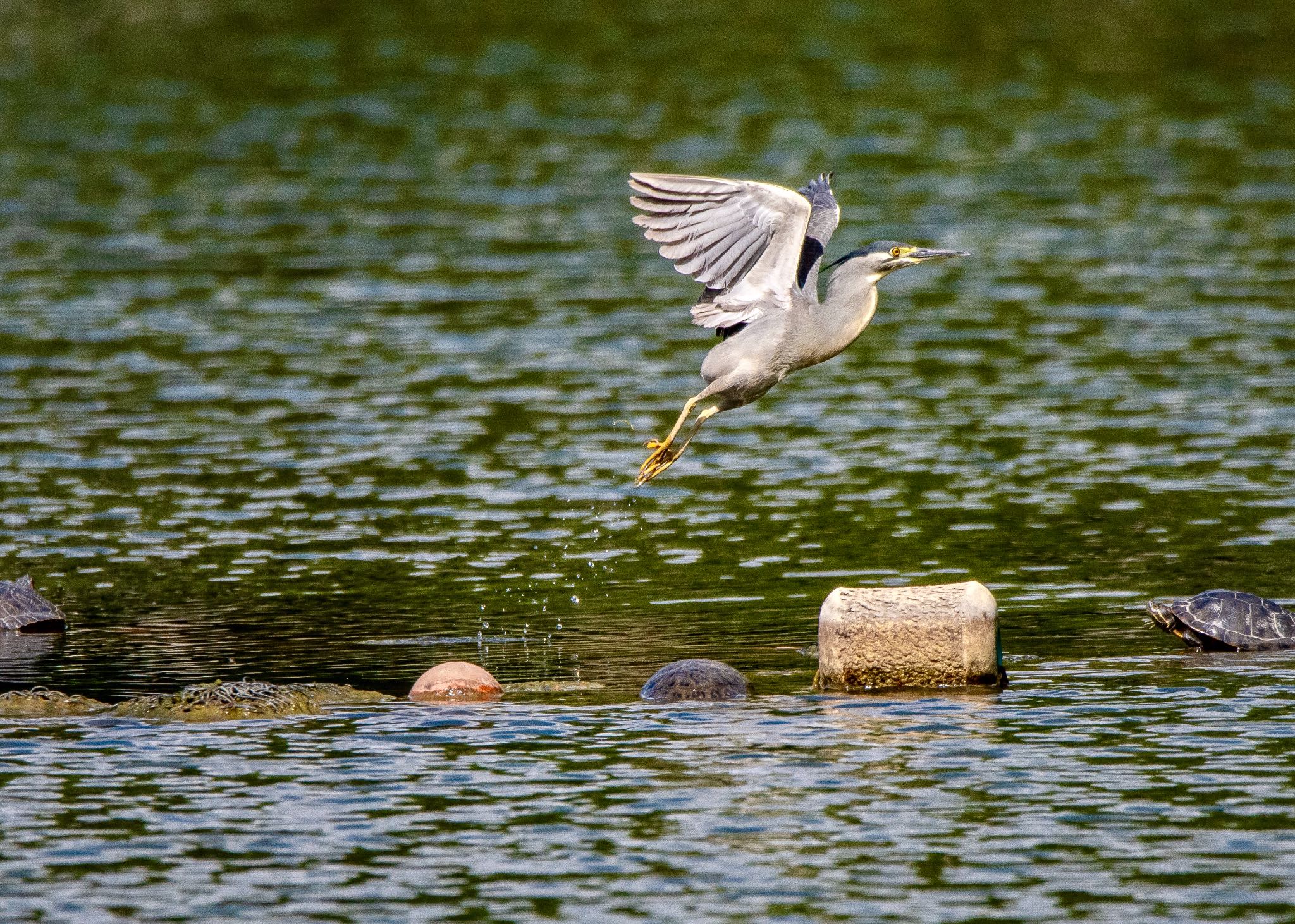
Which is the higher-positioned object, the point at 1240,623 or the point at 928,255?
the point at 928,255

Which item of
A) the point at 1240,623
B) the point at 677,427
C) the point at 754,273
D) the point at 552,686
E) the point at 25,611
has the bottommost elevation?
the point at 552,686

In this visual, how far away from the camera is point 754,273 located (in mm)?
15930

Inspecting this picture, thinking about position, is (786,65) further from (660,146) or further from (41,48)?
(41,48)

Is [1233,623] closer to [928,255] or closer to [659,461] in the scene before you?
[928,255]

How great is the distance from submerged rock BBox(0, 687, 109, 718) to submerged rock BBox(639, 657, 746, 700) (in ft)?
13.2

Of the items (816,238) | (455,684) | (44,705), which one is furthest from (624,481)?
(44,705)

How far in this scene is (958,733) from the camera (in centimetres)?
1462

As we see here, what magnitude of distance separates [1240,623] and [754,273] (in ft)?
15.4

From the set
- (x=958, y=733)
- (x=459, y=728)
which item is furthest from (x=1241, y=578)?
(x=459, y=728)

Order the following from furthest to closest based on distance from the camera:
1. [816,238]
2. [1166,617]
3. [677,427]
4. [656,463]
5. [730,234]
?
[1166,617]
[656,463]
[816,238]
[677,427]
[730,234]

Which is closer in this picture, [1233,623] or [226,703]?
[226,703]

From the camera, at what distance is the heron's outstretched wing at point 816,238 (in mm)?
16297

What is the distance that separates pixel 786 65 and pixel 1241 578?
36.5 meters

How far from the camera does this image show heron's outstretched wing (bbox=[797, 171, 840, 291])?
16.3 metres
